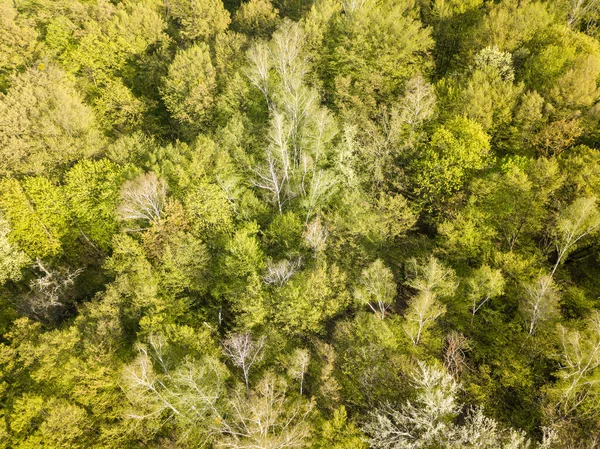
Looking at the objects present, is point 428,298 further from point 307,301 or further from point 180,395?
point 180,395

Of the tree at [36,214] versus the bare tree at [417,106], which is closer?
the tree at [36,214]

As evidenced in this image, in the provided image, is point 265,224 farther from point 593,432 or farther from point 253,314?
point 593,432

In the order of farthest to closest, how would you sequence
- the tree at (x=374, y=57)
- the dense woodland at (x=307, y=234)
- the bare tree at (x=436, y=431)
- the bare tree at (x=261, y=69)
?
the tree at (x=374, y=57) < the bare tree at (x=261, y=69) < the dense woodland at (x=307, y=234) < the bare tree at (x=436, y=431)

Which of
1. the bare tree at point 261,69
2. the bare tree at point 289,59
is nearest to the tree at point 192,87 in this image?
the bare tree at point 261,69

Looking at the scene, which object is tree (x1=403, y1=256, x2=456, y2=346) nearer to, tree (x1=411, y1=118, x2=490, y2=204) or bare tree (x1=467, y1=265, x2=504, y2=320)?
bare tree (x1=467, y1=265, x2=504, y2=320)

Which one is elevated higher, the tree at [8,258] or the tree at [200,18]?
the tree at [200,18]

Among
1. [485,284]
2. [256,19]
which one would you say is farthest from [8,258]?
[256,19]

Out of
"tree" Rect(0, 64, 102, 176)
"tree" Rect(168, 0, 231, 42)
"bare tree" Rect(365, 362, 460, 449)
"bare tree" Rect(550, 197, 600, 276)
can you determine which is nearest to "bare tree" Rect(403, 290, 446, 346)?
"bare tree" Rect(365, 362, 460, 449)

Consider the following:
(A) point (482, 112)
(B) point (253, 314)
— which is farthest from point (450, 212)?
(B) point (253, 314)

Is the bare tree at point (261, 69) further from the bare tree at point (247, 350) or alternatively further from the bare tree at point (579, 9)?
the bare tree at point (579, 9)
